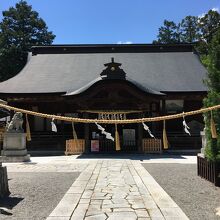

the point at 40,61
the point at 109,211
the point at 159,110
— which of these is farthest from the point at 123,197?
the point at 40,61

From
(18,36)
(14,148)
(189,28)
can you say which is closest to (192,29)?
(189,28)

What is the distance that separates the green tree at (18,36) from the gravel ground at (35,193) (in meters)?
34.3

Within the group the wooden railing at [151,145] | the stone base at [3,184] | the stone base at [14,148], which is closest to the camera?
the stone base at [3,184]

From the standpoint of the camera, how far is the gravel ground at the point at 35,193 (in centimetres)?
711

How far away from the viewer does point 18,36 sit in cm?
4709

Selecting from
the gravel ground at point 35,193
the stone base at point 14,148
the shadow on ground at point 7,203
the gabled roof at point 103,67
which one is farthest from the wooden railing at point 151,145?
the shadow on ground at point 7,203

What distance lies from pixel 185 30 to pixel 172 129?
30627 mm

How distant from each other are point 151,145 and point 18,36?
3230 centimetres

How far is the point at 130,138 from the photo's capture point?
21.2 meters

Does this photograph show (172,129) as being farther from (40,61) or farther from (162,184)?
(162,184)

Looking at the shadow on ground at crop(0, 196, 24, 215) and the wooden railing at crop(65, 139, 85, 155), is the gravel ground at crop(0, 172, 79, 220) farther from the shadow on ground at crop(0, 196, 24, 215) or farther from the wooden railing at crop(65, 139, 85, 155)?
Answer: the wooden railing at crop(65, 139, 85, 155)

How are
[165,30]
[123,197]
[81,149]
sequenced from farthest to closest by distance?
[165,30], [81,149], [123,197]

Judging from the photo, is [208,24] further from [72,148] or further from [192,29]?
[72,148]

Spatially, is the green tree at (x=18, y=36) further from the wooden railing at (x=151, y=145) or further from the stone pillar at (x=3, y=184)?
the stone pillar at (x=3, y=184)
